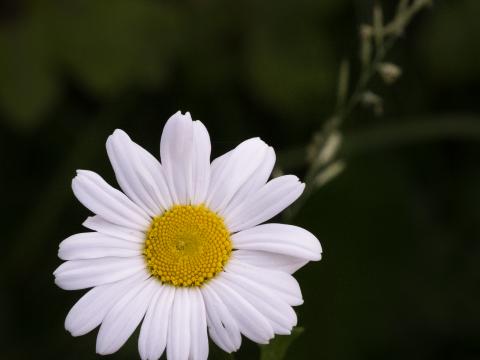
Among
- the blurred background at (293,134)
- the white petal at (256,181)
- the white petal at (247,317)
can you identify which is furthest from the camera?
the blurred background at (293,134)

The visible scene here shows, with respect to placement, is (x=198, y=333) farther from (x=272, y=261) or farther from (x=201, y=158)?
(x=201, y=158)

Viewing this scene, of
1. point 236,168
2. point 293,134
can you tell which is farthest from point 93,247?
point 293,134

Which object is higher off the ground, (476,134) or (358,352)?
(476,134)

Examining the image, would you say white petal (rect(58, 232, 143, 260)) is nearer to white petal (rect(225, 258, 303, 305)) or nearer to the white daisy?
the white daisy

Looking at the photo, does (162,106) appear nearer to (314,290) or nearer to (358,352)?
(314,290)

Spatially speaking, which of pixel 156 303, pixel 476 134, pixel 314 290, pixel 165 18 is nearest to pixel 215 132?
pixel 165 18

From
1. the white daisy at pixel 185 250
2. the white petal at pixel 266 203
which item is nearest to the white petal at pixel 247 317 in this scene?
the white daisy at pixel 185 250

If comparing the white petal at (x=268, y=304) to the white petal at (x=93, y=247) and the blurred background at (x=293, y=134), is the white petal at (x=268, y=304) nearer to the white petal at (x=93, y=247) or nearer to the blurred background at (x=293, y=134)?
the white petal at (x=93, y=247)
